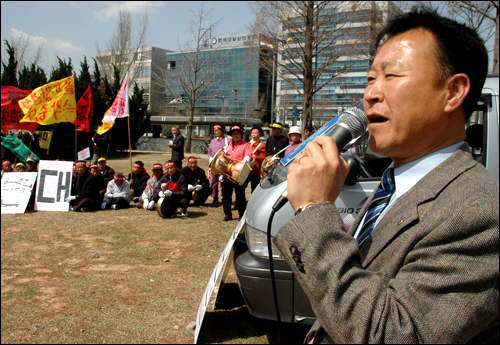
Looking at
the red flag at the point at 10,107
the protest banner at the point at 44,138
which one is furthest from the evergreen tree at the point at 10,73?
the red flag at the point at 10,107

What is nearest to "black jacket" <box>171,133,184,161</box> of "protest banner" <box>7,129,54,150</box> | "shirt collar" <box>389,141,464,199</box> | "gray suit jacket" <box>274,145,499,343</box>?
"protest banner" <box>7,129,54,150</box>

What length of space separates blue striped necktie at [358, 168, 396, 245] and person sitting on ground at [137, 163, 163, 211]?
28.9 ft

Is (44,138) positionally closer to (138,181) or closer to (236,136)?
(138,181)

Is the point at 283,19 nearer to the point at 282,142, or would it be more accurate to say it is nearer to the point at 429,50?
the point at 282,142

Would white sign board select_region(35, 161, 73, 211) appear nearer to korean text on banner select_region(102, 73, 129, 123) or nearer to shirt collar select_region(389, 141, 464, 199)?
korean text on banner select_region(102, 73, 129, 123)

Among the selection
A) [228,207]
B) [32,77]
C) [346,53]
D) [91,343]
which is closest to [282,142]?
[228,207]

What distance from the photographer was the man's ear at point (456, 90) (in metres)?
1.00

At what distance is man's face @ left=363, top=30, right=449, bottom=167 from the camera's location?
100 centimetres

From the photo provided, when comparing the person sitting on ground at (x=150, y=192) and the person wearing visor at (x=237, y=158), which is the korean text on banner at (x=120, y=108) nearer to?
the person sitting on ground at (x=150, y=192)

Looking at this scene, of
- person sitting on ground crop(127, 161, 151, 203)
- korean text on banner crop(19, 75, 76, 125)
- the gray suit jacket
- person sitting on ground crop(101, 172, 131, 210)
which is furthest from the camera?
korean text on banner crop(19, 75, 76, 125)

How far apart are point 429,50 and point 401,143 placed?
0.26m

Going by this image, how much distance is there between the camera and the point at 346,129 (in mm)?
1352

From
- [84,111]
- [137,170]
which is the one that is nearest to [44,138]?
[84,111]

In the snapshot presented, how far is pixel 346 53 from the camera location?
13.8 meters
